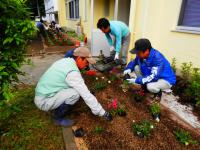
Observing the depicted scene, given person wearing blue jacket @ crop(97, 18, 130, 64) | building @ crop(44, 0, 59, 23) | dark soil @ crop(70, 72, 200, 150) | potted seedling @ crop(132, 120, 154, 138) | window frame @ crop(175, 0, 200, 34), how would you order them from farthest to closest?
building @ crop(44, 0, 59, 23), person wearing blue jacket @ crop(97, 18, 130, 64), window frame @ crop(175, 0, 200, 34), potted seedling @ crop(132, 120, 154, 138), dark soil @ crop(70, 72, 200, 150)

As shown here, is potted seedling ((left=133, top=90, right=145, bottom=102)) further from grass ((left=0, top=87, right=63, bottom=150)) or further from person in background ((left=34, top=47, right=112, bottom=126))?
grass ((left=0, top=87, right=63, bottom=150))

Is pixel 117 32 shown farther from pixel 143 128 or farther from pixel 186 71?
pixel 143 128

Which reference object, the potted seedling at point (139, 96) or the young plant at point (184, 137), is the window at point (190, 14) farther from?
the young plant at point (184, 137)

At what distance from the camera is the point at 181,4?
3693 millimetres

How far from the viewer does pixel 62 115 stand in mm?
2588

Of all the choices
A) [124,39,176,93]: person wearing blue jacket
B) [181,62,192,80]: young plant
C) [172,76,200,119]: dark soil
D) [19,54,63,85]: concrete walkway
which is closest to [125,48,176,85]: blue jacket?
[124,39,176,93]: person wearing blue jacket

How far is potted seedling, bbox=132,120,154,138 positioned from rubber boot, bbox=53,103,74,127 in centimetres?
99

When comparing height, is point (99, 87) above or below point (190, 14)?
below

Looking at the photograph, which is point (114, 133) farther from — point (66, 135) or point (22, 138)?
point (22, 138)

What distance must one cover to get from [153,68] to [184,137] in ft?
3.86

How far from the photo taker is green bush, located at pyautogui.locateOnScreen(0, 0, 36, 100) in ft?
6.77

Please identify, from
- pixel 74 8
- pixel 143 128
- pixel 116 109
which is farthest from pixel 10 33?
pixel 74 8

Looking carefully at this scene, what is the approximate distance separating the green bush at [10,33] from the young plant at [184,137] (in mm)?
2375

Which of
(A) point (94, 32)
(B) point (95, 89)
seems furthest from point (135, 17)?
(B) point (95, 89)
